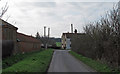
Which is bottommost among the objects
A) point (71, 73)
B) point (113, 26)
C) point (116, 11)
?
point (71, 73)

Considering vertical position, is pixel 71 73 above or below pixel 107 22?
below

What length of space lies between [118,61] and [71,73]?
3560 millimetres

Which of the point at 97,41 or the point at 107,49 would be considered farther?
the point at 97,41

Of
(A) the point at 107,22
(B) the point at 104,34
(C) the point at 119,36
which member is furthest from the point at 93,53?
(C) the point at 119,36

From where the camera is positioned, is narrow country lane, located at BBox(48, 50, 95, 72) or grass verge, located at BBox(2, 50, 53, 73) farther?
narrow country lane, located at BBox(48, 50, 95, 72)

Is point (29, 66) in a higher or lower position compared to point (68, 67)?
higher

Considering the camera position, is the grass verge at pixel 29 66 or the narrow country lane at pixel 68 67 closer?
the grass verge at pixel 29 66

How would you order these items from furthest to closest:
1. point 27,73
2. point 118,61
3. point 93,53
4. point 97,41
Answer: point 93,53 < point 97,41 < point 118,61 < point 27,73

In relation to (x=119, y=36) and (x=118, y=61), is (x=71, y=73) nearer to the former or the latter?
(x=118, y=61)

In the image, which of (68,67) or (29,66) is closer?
(29,66)

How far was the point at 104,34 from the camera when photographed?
1572 centimetres

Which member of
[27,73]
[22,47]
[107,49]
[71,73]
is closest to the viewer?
[27,73]

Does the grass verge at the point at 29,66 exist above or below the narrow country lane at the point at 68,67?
above

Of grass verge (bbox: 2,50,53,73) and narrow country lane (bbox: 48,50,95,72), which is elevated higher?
grass verge (bbox: 2,50,53,73)
